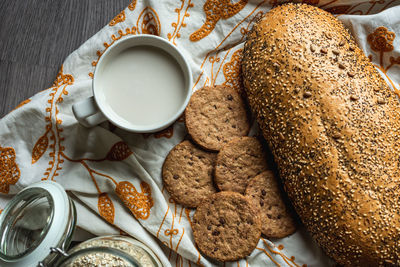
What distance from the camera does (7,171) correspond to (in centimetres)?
140

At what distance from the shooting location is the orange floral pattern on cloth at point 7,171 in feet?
4.58

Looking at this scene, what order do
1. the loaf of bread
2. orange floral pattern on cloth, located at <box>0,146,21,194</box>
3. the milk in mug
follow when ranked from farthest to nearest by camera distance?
orange floral pattern on cloth, located at <box>0,146,21,194</box> < the milk in mug < the loaf of bread

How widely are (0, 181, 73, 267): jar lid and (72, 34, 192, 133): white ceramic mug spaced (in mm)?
282

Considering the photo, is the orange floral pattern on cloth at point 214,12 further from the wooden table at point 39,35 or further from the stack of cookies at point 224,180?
the wooden table at point 39,35

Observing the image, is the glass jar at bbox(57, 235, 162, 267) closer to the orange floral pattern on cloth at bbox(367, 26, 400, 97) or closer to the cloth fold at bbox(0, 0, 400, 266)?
the cloth fold at bbox(0, 0, 400, 266)

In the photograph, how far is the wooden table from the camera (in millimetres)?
1514

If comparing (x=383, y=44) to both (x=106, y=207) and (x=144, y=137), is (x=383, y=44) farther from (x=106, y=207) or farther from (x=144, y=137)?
(x=106, y=207)

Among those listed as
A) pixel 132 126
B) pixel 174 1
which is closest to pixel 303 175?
pixel 132 126

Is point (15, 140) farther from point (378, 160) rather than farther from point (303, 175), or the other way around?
point (378, 160)

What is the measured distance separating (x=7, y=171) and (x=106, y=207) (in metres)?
0.41

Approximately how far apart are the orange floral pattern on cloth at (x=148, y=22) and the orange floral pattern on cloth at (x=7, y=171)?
71 centimetres

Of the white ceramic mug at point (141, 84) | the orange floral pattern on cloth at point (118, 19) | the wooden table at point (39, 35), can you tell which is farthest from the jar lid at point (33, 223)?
the orange floral pattern on cloth at point (118, 19)

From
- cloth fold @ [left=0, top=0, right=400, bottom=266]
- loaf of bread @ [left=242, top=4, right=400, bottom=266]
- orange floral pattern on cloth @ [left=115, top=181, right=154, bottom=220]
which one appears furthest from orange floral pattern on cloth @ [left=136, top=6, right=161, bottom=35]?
orange floral pattern on cloth @ [left=115, top=181, right=154, bottom=220]

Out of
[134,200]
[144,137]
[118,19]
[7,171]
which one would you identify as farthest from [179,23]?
[7,171]
